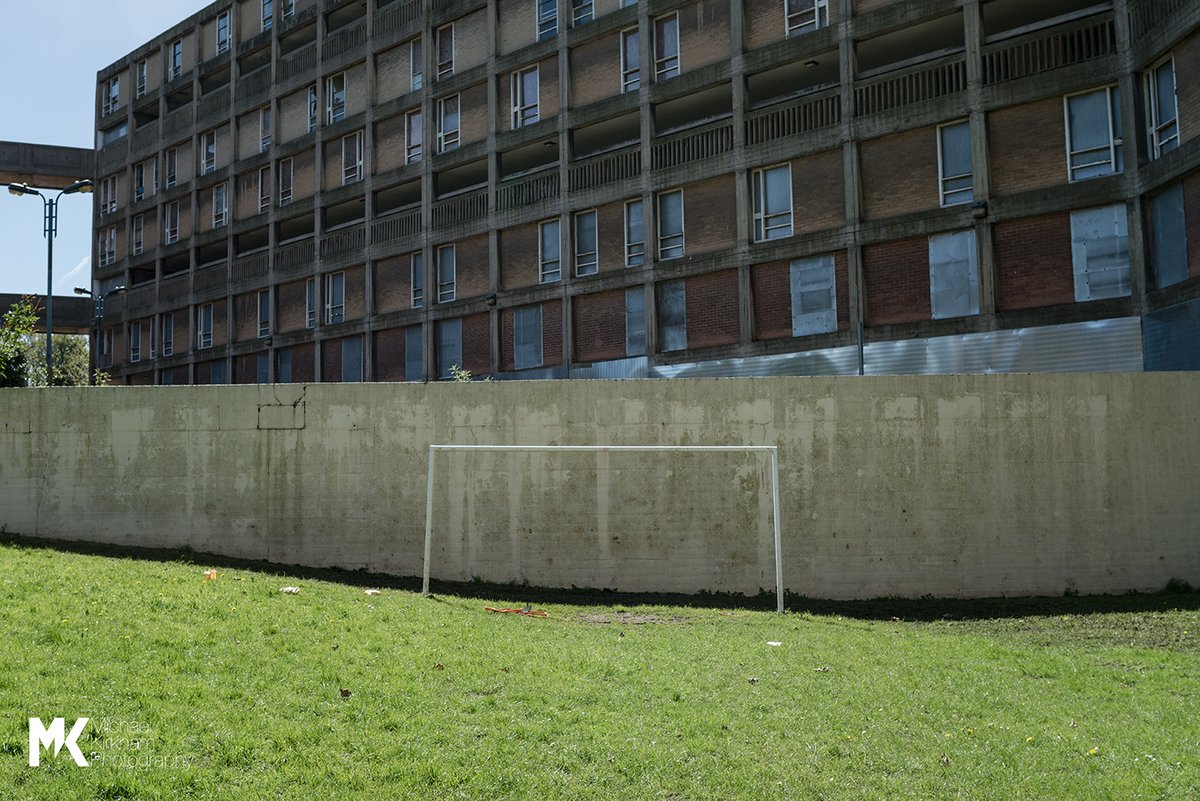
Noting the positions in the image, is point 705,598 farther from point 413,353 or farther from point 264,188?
point 264,188

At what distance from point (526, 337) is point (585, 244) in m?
3.75

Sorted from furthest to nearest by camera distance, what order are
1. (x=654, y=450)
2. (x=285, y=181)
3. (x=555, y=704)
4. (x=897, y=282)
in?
1. (x=285, y=181)
2. (x=897, y=282)
3. (x=654, y=450)
4. (x=555, y=704)

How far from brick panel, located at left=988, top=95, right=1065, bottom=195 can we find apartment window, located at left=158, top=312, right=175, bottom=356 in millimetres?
37996

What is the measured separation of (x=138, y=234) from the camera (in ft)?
167

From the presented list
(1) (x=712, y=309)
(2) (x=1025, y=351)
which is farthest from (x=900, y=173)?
(1) (x=712, y=309)

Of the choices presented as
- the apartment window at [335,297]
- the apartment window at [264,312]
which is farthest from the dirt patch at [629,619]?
the apartment window at [264,312]

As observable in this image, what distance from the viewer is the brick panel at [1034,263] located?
23.7 meters

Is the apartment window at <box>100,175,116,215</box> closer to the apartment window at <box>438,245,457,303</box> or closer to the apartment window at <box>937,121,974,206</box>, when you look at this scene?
the apartment window at <box>438,245,457,303</box>

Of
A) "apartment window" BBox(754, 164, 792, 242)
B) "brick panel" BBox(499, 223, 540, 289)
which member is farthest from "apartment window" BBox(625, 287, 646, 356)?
"apartment window" BBox(754, 164, 792, 242)

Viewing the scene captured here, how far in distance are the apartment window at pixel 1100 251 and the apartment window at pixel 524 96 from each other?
17.9 meters

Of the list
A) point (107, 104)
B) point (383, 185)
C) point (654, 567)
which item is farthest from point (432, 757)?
point (107, 104)

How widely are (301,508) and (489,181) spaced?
1971cm

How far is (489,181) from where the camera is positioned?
3475 cm

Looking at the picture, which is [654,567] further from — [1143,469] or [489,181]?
[489,181]
